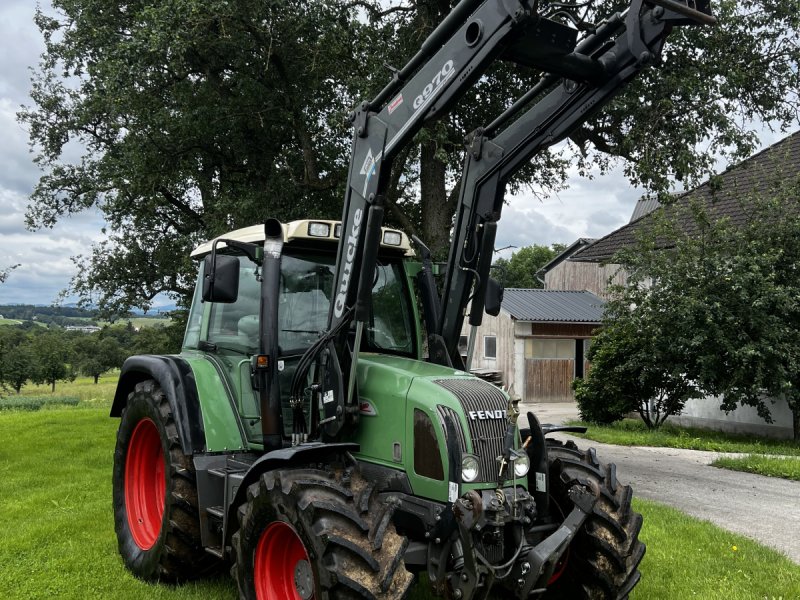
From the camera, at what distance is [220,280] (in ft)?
14.9

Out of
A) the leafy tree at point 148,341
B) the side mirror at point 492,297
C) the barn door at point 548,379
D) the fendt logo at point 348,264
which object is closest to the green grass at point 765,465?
the side mirror at point 492,297

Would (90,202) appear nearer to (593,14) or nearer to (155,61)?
(155,61)

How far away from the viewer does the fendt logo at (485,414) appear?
411cm

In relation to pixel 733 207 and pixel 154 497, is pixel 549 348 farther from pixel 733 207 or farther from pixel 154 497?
pixel 154 497

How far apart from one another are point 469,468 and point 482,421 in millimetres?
283

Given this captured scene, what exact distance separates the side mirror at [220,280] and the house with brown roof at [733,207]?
8325 millimetres

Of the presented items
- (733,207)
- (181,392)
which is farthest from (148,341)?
(181,392)

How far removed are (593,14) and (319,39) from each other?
13.2ft

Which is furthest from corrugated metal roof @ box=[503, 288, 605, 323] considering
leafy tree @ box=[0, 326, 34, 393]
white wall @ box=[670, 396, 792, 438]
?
leafy tree @ box=[0, 326, 34, 393]

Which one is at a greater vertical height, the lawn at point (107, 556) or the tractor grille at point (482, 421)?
the tractor grille at point (482, 421)

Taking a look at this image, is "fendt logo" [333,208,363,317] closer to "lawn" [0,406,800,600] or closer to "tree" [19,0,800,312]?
"lawn" [0,406,800,600]

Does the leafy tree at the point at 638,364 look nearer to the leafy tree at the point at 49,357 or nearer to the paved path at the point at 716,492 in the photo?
the paved path at the point at 716,492

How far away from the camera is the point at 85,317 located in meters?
18.6

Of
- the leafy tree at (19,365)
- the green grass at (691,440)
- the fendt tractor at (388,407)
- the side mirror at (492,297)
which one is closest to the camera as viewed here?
the fendt tractor at (388,407)
